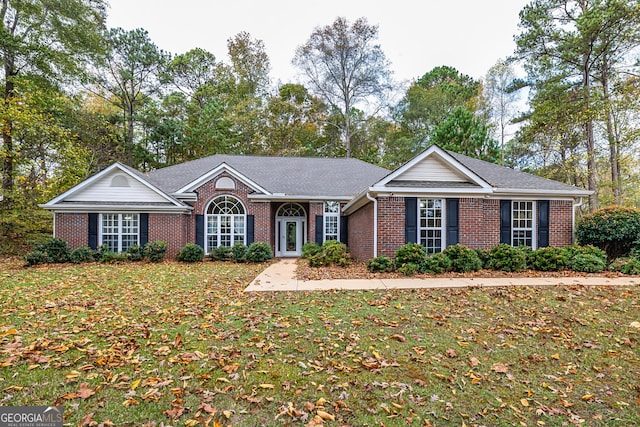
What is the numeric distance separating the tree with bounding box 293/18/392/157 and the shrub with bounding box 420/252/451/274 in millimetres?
18493

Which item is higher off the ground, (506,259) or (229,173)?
(229,173)

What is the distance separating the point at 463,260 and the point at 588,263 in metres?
4.06

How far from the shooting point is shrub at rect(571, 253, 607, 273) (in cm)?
969

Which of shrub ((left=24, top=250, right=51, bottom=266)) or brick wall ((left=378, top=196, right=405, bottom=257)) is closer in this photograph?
brick wall ((left=378, top=196, right=405, bottom=257))

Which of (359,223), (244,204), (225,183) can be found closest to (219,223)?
(244,204)

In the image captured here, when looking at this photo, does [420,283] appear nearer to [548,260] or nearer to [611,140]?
[548,260]

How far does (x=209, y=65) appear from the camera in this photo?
2977 cm

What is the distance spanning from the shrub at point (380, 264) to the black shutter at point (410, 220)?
1500 mm

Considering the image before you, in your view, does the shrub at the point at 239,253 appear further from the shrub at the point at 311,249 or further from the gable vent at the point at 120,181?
the gable vent at the point at 120,181

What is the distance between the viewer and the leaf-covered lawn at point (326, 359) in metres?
2.93

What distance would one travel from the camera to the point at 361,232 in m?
12.5

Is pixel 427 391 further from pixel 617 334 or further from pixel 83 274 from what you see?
pixel 83 274

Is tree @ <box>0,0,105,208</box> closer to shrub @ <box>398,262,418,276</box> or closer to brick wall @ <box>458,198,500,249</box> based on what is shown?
shrub @ <box>398,262,418,276</box>

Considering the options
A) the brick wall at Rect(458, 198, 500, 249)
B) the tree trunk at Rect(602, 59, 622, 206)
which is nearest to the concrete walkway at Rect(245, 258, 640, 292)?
the brick wall at Rect(458, 198, 500, 249)
